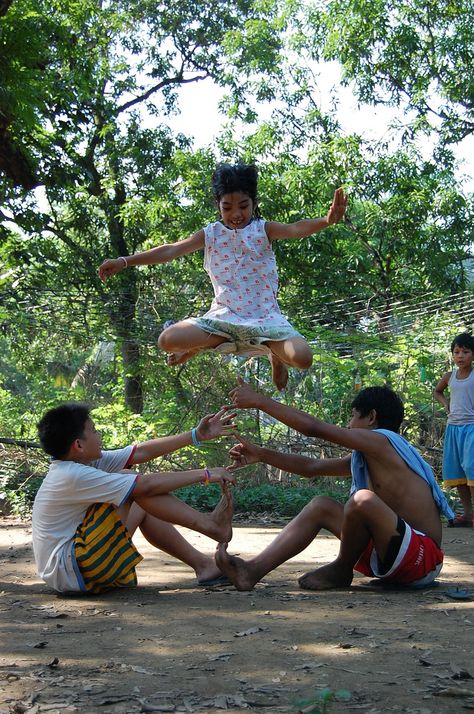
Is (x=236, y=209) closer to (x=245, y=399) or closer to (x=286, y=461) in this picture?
(x=245, y=399)

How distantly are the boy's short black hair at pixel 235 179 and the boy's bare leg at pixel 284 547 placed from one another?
1.60 metres

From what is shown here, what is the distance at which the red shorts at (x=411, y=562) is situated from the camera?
3814 mm

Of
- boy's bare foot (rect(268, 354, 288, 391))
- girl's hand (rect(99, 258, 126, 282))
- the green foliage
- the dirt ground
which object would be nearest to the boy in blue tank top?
the green foliage

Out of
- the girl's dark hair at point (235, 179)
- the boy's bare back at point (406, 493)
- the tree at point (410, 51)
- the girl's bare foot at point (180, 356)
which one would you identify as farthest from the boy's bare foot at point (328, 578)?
the tree at point (410, 51)

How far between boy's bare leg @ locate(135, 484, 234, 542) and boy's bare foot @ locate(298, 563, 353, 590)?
1.45 ft

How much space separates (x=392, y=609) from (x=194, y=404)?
19.4 ft

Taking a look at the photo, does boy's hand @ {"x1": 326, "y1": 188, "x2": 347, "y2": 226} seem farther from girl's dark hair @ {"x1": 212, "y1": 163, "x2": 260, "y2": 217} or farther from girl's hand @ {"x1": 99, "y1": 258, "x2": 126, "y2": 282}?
girl's hand @ {"x1": 99, "y1": 258, "x2": 126, "y2": 282}

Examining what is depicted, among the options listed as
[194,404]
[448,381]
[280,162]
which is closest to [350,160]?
[280,162]

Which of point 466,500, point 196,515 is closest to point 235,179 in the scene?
point 196,515

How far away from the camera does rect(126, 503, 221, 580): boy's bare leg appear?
4.24m

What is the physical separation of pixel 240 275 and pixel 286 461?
3.34ft

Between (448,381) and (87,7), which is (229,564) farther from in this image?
(87,7)

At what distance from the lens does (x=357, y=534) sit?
152 inches

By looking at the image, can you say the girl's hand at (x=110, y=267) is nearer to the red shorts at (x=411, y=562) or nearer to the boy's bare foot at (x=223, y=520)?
the boy's bare foot at (x=223, y=520)
